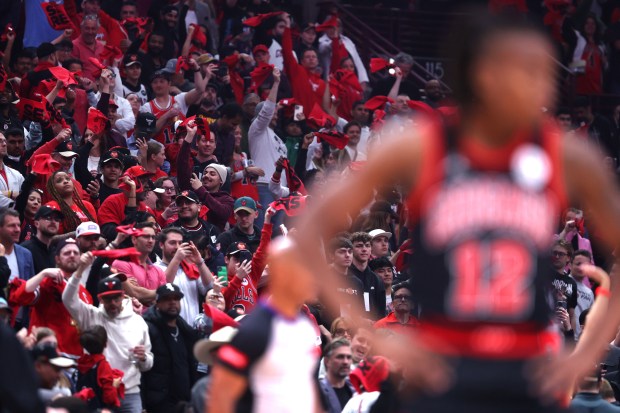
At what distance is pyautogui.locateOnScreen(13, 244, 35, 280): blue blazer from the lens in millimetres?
9891

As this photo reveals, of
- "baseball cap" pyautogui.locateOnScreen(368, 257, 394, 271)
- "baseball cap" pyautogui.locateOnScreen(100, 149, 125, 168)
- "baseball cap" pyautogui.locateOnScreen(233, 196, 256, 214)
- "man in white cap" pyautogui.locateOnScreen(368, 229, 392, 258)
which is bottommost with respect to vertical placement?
"man in white cap" pyautogui.locateOnScreen(368, 229, 392, 258)

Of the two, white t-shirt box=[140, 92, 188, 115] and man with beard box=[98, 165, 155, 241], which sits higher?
man with beard box=[98, 165, 155, 241]

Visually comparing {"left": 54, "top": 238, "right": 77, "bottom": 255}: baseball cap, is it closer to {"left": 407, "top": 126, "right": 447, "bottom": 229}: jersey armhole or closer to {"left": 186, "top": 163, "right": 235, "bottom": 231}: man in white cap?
{"left": 186, "top": 163, "right": 235, "bottom": 231}: man in white cap

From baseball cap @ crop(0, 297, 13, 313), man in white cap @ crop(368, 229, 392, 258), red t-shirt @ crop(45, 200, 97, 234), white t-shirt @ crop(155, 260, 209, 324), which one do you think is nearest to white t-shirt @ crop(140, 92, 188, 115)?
man in white cap @ crop(368, 229, 392, 258)

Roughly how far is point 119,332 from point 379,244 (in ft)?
15.6

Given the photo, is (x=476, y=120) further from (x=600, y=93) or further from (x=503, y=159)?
(x=600, y=93)

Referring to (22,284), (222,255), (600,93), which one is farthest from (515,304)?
(600,93)

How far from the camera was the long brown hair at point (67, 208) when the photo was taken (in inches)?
425

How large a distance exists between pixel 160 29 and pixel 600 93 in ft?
25.0

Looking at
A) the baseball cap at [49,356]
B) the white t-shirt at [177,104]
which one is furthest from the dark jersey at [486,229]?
the white t-shirt at [177,104]

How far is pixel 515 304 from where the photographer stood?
3.25 meters

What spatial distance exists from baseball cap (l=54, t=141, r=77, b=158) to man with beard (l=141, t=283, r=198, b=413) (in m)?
2.36

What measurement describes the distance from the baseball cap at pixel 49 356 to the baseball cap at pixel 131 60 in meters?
7.87

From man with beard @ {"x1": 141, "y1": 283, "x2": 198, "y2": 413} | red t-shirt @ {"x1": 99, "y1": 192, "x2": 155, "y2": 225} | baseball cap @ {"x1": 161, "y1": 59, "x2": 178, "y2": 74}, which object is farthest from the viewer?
baseball cap @ {"x1": 161, "y1": 59, "x2": 178, "y2": 74}
